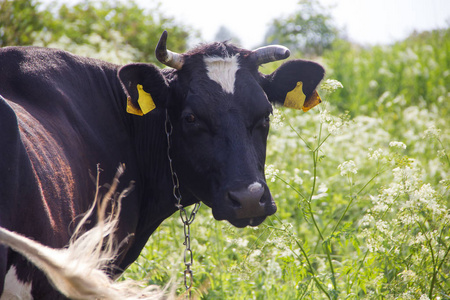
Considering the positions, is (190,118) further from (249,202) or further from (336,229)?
(336,229)

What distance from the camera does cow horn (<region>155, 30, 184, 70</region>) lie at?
2795 millimetres

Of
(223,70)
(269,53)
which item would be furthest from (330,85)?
(223,70)

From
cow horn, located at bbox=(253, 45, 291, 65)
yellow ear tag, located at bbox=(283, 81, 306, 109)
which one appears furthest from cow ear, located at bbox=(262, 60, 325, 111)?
cow horn, located at bbox=(253, 45, 291, 65)

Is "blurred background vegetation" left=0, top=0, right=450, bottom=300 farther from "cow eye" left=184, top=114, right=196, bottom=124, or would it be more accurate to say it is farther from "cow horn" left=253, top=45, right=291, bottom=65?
"cow eye" left=184, top=114, right=196, bottom=124

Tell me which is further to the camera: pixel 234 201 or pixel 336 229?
pixel 336 229

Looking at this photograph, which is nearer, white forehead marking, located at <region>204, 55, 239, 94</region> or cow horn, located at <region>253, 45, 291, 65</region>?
white forehead marking, located at <region>204, 55, 239, 94</region>

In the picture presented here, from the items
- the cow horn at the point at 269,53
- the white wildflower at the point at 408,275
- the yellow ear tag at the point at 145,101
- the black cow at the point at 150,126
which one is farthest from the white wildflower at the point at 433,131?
the yellow ear tag at the point at 145,101

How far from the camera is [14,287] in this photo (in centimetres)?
182

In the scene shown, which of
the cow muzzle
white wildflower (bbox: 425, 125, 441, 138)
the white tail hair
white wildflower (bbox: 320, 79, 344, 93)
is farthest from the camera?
white wildflower (bbox: 425, 125, 441, 138)

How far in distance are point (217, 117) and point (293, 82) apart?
90cm

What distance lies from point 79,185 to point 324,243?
4.96 ft

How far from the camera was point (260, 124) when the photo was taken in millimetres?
2945

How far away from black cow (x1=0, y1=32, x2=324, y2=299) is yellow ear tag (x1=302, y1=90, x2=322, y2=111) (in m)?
0.04

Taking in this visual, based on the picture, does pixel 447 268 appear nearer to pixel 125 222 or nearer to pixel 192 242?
pixel 192 242
